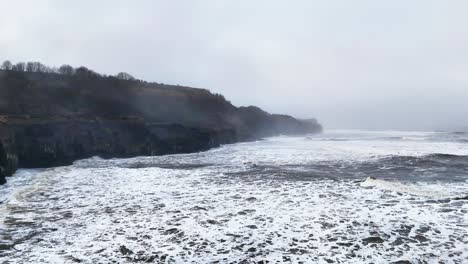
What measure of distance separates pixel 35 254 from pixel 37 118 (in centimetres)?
3106

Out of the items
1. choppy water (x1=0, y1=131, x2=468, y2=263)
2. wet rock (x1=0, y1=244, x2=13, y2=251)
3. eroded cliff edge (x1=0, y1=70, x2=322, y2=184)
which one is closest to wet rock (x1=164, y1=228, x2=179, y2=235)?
choppy water (x1=0, y1=131, x2=468, y2=263)

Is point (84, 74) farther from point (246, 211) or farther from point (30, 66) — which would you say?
point (246, 211)

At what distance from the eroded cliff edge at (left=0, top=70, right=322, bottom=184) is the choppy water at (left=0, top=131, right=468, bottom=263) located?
970 cm

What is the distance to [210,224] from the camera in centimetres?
1251

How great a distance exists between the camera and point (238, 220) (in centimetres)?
1282

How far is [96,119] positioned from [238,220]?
34.0m

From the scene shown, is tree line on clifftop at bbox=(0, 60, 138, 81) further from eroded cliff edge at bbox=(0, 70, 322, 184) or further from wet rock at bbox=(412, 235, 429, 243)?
wet rock at bbox=(412, 235, 429, 243)

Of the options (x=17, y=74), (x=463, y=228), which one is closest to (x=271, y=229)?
(x=463, y=228)

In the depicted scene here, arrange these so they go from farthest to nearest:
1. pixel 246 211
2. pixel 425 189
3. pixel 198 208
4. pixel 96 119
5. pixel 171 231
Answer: pixel 96 119 → pixel 425 189 → pixel 198 208 → pixel 246 211 → pixel 171 231

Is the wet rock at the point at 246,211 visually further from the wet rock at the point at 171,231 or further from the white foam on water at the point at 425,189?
the white foam on water at the point at 425,189

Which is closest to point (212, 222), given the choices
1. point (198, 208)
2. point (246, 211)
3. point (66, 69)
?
point (246, 211)

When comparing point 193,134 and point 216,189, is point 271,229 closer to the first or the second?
point 216,189

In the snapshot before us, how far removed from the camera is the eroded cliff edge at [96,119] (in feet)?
108

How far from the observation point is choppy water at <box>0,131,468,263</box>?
10008 millimetres
